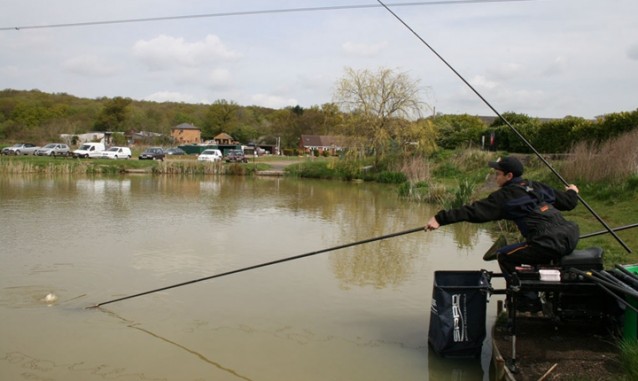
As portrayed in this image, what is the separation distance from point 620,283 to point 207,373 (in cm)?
379

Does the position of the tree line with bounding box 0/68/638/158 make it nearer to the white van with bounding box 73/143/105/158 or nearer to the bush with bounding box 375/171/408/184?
the bush with bounding box 375/171/408/184

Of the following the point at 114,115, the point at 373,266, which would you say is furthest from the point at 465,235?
the point at 114,115

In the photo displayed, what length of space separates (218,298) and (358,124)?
2717 centimetres

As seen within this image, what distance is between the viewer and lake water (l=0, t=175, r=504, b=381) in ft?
19.0

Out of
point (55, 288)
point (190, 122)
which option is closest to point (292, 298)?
point (55, 288)

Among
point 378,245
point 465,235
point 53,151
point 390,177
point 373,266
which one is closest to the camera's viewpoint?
point 373,266

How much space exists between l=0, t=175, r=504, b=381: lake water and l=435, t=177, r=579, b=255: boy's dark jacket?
1.45 metres

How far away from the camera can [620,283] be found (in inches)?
185

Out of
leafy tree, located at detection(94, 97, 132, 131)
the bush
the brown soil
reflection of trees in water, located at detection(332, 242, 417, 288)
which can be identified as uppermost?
leafy tree, located at detection(94, 97, 132, 131)

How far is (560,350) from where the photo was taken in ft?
16.7

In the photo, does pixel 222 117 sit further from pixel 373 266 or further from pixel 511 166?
pixel 511 166

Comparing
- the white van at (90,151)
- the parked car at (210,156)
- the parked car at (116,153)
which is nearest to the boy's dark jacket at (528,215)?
the parked car at (210,156)

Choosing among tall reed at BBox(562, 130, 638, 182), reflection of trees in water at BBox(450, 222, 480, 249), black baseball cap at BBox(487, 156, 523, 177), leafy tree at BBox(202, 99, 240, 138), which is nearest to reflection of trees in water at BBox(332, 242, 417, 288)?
reflection of trees in water at BBox(450, 222, 480, 249)

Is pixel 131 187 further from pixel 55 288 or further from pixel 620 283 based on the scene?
pixel 620 283
